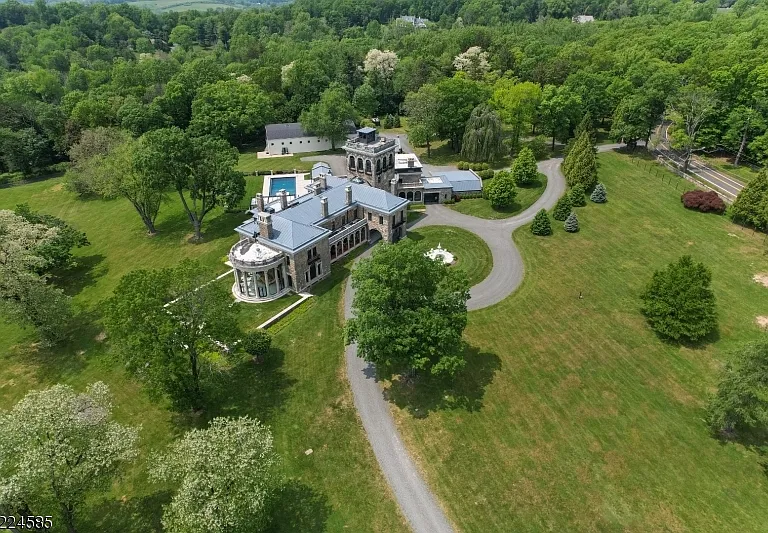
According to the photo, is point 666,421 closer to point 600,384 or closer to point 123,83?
point 600,384

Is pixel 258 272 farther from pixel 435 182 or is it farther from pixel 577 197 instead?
pixel 577 197

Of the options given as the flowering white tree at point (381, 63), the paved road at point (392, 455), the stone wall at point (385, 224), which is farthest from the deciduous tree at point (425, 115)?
the paved road at point (392, 455)

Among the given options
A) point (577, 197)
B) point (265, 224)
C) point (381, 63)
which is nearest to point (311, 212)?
point (265, 224)

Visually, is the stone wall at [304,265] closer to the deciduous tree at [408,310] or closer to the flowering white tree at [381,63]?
the deciduous tree at [408,310]

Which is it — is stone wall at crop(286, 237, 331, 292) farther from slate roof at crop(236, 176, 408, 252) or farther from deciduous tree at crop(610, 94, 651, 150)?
deciduous tree at crop(610, 94, 651, 150)

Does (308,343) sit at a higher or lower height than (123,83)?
lower

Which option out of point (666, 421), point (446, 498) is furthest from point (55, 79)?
point (666, 421)
